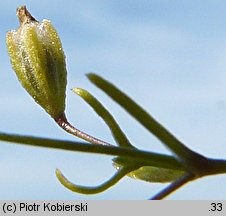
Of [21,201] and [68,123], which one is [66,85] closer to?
[68,123]

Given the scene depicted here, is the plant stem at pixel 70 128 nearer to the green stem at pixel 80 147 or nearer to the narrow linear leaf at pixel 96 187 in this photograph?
the narrow linear leaf at pixel 96 187

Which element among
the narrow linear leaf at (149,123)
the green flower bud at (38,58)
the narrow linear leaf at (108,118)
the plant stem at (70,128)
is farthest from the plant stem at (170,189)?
the green flower bud at (38,58)

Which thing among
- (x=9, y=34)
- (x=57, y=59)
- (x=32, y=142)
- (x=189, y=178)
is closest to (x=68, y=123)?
(x=57, y=59)

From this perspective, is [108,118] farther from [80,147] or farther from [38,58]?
[80,147]

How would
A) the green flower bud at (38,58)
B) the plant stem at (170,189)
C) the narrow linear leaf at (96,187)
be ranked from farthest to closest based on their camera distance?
the green flower bud at (38,58) < the narrow linear leaf at (96,187) < the plant stem at (170,189)

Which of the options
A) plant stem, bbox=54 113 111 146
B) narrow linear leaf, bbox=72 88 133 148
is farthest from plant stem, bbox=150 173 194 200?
plant stem, bbox=54 113 111 146
